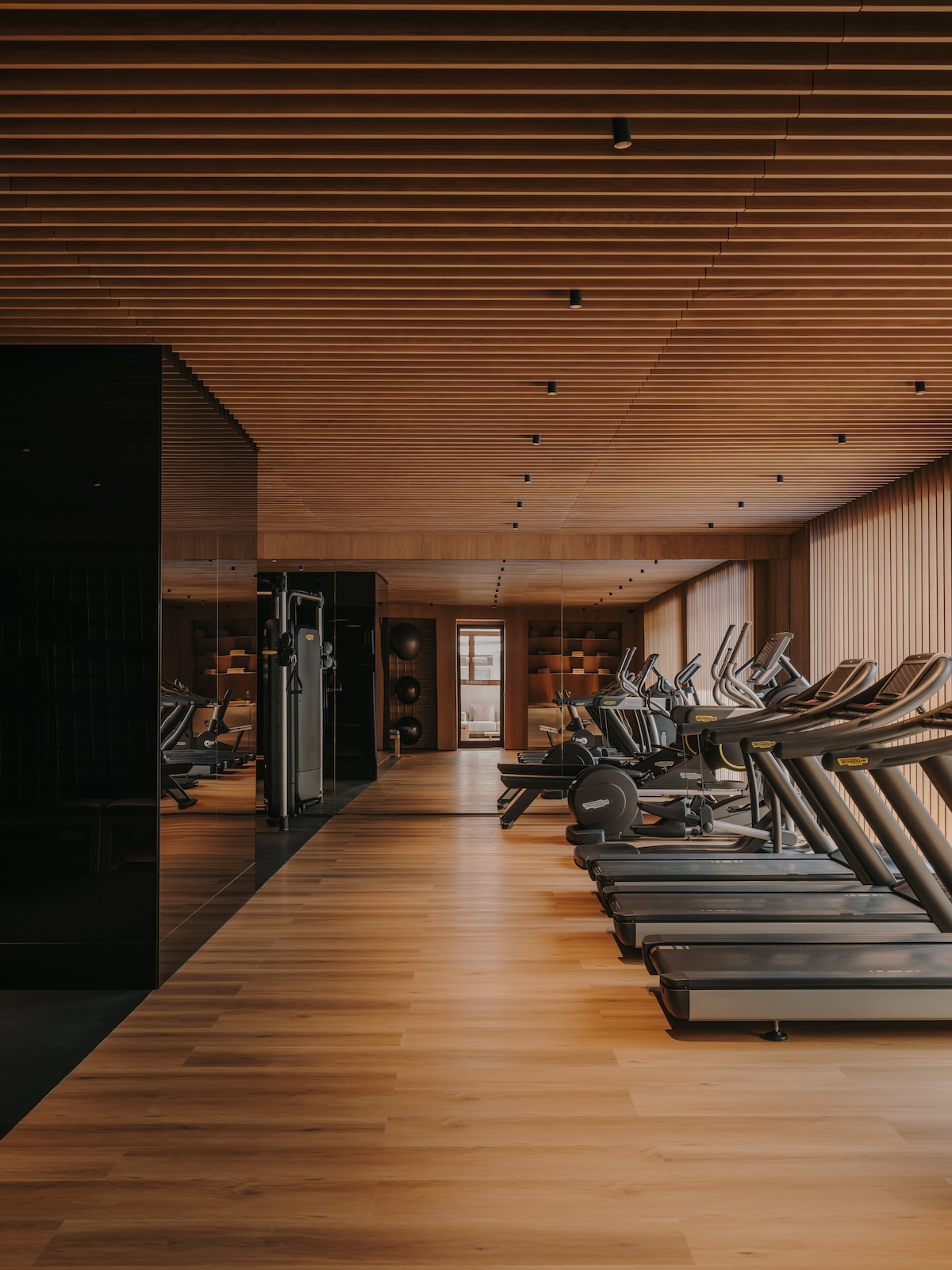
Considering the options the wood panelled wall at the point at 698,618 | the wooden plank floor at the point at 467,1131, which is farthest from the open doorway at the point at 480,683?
the wooden plank floor at the point at 467,1131

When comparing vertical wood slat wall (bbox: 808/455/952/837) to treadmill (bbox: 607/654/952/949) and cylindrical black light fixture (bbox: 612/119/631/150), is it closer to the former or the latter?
treadmill (bbox: 607/654/952/949)

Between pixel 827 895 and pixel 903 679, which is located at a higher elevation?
pixel 903 679

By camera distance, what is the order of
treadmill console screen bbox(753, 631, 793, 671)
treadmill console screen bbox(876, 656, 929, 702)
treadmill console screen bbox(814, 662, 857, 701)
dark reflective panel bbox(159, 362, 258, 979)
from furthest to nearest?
treadmill console screen bbox(753, 631, 793, 671)
treadmill console screen bbox(814, 662, 857, 701)
dark reflective panel bbox(159, 362, 258, 979)
treadmill console screen bbox(876, 656, 929, 702)

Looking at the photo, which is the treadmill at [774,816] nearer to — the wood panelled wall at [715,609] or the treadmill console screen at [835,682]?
the treadmill console screen at [835,682]

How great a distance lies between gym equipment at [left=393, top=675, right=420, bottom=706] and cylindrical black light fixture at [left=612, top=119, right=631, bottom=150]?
7.26 metres

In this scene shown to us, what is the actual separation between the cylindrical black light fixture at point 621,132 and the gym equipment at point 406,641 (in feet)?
23.4

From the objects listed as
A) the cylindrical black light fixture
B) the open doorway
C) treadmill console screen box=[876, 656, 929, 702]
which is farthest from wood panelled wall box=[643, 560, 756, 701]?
the cylindrical black light fixture

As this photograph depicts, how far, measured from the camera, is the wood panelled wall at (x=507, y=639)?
9.18m

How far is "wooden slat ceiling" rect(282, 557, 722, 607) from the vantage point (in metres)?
9.18

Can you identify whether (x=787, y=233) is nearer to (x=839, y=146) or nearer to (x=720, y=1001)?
(x=839, y=146)

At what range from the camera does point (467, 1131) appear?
2.77 meters

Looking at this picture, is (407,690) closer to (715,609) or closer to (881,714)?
(715,609)

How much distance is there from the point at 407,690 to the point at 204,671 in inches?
198

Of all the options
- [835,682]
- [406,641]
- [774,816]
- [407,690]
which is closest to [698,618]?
[406,641]
